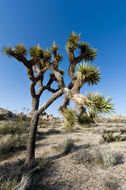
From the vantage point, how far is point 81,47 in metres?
4.92

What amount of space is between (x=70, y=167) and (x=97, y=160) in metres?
1.30

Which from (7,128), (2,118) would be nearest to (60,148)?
(7,128)

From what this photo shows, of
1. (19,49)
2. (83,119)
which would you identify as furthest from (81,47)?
(83,119)

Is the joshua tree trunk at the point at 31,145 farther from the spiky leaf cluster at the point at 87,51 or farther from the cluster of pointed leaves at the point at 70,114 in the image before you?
the spiky leaf cluster at the point at 87,51

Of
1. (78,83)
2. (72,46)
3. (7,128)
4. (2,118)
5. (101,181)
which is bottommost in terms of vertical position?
(101,181)

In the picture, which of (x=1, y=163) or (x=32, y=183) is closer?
(x=32, y=183)

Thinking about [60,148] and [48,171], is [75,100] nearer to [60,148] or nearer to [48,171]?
[48,171]

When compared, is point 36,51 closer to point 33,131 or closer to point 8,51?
point 8,51

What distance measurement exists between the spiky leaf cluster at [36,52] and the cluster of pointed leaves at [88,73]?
2341 millimetres

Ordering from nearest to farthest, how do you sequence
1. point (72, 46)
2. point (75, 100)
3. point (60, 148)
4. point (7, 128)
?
point (75, 100) < point (72, 46) < point (60, 148) < point (7, 128)

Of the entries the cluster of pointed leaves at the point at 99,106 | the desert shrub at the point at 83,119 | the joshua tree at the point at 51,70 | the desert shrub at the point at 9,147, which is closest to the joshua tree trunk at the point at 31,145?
the joshua tree at the point at 51,70

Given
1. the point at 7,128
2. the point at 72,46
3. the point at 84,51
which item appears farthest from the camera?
the point at 7,128

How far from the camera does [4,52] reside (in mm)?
5000

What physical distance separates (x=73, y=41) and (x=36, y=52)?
183 centimetres
